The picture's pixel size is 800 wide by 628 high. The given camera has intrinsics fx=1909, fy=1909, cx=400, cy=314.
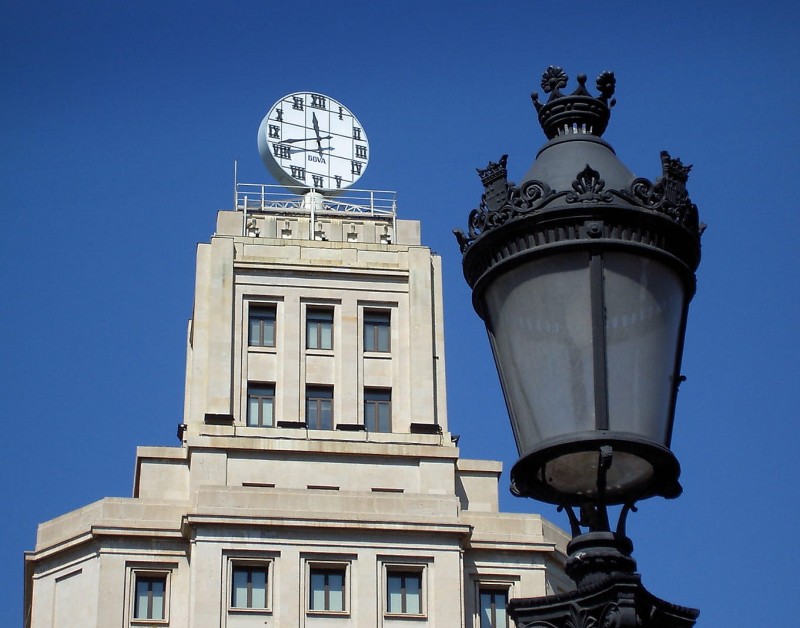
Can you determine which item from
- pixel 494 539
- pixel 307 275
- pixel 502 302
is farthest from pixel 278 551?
pixel 502 302

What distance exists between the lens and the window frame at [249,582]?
2357 inches

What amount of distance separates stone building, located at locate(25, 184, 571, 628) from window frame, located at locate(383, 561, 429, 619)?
5 centimetres

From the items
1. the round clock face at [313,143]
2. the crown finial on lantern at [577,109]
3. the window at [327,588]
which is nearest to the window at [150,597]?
Result: the window at [327,588]

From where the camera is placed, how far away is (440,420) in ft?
223

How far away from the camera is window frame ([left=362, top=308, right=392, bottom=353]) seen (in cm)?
6850

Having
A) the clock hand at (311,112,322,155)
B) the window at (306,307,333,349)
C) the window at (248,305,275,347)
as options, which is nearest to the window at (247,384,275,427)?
the window at (248,305,275,347)

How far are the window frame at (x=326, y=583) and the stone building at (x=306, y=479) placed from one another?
46 millimetres

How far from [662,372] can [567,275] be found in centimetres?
59

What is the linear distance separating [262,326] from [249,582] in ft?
37.2

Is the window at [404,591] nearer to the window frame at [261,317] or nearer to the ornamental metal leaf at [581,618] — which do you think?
the window frame at [261,317]

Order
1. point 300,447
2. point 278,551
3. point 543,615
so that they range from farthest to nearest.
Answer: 1. point 300,447
2. point 278,551
3. point 543,615

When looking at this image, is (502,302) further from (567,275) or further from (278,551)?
(278,551)

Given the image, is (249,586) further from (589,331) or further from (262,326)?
(589,331)

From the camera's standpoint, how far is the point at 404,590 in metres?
61.7
